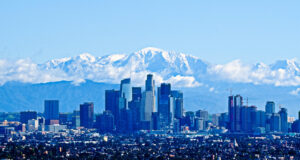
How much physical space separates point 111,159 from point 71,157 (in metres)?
9.21

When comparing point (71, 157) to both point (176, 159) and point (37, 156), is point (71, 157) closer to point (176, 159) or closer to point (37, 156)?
point (37, 156)

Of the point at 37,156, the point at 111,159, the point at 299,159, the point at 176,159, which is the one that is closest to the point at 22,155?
the point at 37,156

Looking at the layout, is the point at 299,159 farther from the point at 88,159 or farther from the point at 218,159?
the point at 88,159

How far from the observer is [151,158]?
19712 cm

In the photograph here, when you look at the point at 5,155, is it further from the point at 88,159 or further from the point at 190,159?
the point at 190,159

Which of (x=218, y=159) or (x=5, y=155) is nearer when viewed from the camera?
(x=5, y=155)

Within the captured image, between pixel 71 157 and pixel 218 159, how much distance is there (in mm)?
31986

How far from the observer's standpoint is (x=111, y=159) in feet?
642

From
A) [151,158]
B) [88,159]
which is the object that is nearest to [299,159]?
[151,158]

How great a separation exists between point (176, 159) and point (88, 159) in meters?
18.7

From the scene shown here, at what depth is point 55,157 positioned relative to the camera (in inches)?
7776

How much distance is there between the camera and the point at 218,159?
19975 centimetres

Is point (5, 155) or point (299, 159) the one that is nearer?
point (5, 155)

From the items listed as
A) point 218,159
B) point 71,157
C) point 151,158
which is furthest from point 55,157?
point 218,159
